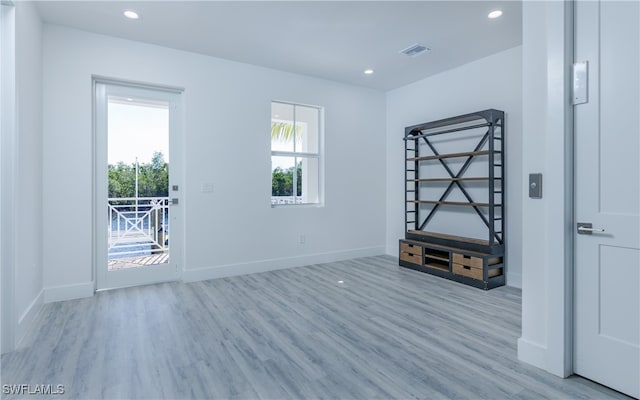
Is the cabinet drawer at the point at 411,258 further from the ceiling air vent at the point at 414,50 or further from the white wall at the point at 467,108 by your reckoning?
the ceiling air vent at the point at 414,50

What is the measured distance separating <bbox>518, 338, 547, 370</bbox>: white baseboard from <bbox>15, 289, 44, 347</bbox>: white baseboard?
344 centimetres

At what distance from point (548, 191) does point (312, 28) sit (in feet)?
8.68

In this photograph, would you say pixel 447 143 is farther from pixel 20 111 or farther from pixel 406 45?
pixel 20 111

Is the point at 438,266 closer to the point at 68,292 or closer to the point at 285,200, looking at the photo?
the point at 285,200

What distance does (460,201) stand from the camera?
4.50 metres

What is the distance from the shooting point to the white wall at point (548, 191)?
1.97 meters

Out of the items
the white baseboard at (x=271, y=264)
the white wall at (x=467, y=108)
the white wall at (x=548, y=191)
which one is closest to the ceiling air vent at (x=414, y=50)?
the white wall at (x=467, y=108)

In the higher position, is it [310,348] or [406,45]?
[406,45]

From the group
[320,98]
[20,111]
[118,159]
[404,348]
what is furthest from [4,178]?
[320,98]

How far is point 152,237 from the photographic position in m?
4.05

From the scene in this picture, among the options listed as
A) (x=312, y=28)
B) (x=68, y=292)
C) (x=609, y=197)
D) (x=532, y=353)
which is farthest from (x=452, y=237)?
(x=68, y=292)

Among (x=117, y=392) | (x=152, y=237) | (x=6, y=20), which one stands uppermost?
(x=6, y=20)

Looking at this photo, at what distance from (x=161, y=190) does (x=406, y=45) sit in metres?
3.33

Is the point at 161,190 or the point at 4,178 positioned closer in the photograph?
the point at 4,178
